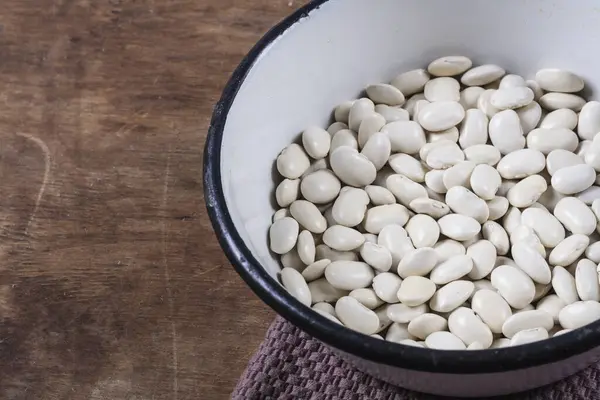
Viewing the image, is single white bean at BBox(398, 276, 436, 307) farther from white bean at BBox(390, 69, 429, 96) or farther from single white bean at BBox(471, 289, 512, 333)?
white bean at BBox(390, 69, 429, 96)

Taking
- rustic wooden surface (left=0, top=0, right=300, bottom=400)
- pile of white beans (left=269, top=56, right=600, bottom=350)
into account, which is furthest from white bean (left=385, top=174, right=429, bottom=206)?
rustic wooden surface (left=0, top=0, right=300, bottom=400)

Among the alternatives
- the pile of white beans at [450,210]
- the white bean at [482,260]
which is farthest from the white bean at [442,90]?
the white bean at [482,260]

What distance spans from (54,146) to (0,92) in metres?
0.07

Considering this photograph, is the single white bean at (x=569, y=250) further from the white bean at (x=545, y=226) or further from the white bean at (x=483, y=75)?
the white bean at (x=483, y=75)

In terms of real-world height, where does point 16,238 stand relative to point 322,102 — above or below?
below

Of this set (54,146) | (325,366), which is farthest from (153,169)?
(325,366)

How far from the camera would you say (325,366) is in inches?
17.0

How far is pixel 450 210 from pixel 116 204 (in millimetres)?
207

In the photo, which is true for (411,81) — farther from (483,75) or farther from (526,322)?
(526,322)

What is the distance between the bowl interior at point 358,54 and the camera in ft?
1.42

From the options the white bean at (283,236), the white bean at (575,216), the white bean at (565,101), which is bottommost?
the white bean at (283,236)

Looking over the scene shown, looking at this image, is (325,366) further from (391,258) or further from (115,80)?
(115,80)

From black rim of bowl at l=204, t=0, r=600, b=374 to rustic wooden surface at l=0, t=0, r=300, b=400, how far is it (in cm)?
11

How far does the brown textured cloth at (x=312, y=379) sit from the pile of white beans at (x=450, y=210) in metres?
0.03
